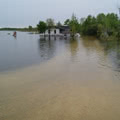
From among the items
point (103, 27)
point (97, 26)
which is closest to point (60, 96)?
point (103, 27)

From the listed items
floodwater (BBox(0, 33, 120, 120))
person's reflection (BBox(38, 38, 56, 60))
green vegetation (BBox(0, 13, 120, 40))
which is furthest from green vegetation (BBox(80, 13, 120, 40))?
floodwater (BBox(0, 33, 120, 120))

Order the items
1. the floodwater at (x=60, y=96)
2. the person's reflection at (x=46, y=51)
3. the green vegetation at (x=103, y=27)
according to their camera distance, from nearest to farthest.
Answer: the floodwater at (x=60, y=96), the person's reflection at (x=46, y=51), the green vegetation at (x=103, y=27)

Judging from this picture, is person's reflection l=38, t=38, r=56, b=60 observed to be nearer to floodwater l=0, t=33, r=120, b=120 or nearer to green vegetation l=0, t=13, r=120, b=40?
floodwater l=0, t=33, r=120, b=120

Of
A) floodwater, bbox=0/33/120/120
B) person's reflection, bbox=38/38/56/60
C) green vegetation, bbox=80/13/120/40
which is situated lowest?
floodwater, bbox=0/33/120/120

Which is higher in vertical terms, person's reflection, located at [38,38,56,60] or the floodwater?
person's reflection, located at [38,38,56,60]

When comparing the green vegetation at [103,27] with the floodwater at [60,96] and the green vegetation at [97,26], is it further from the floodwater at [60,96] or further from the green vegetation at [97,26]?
the floodwater at [60,96]

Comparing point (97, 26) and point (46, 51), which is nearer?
point (46, 51)

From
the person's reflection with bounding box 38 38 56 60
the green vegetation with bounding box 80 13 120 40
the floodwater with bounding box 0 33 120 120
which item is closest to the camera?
the floodwater with bounding box 0 33 120 120

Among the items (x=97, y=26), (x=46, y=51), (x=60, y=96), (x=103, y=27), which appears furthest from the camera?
(x=97, y=26)

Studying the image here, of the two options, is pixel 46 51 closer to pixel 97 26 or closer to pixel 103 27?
pixel 103 27

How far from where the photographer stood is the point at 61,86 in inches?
357

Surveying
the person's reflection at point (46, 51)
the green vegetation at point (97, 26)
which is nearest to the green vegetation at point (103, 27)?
the green vegetation at point (97, 26)

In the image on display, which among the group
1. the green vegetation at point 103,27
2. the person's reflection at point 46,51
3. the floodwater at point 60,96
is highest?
the green vegetation at point 103,27

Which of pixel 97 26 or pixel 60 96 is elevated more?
pixel 97 26
